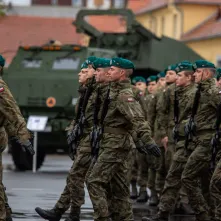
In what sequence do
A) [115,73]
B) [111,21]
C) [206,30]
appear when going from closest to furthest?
[115,73]
[206,30]
[111,21]

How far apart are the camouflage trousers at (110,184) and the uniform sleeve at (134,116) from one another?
1.48ft

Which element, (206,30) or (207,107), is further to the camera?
(206,30)

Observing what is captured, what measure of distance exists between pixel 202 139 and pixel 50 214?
7.00 feet

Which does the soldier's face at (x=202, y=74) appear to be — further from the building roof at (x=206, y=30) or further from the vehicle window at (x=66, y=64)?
the building roof at (x=206, y=30)

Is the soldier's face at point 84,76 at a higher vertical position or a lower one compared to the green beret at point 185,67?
lower

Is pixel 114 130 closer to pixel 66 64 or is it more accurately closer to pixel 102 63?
pixel 102 63

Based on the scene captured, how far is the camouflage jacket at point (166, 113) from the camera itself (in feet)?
56.3

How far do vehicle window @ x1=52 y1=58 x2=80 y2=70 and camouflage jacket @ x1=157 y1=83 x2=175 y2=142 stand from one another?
8323 millimetres

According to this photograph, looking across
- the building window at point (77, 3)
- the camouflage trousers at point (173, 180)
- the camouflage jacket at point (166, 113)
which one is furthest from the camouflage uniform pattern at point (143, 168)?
the building window at point (77, 3)

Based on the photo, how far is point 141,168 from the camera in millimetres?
20219

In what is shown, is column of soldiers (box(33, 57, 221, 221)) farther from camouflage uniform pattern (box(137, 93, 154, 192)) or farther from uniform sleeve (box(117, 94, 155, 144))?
camouflage uniform pattern (box(137, 93, 154, 192))

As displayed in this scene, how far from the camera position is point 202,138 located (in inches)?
580

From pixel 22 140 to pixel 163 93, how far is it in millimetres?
4685

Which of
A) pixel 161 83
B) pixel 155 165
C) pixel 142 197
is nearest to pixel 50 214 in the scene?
pixel 155 165
